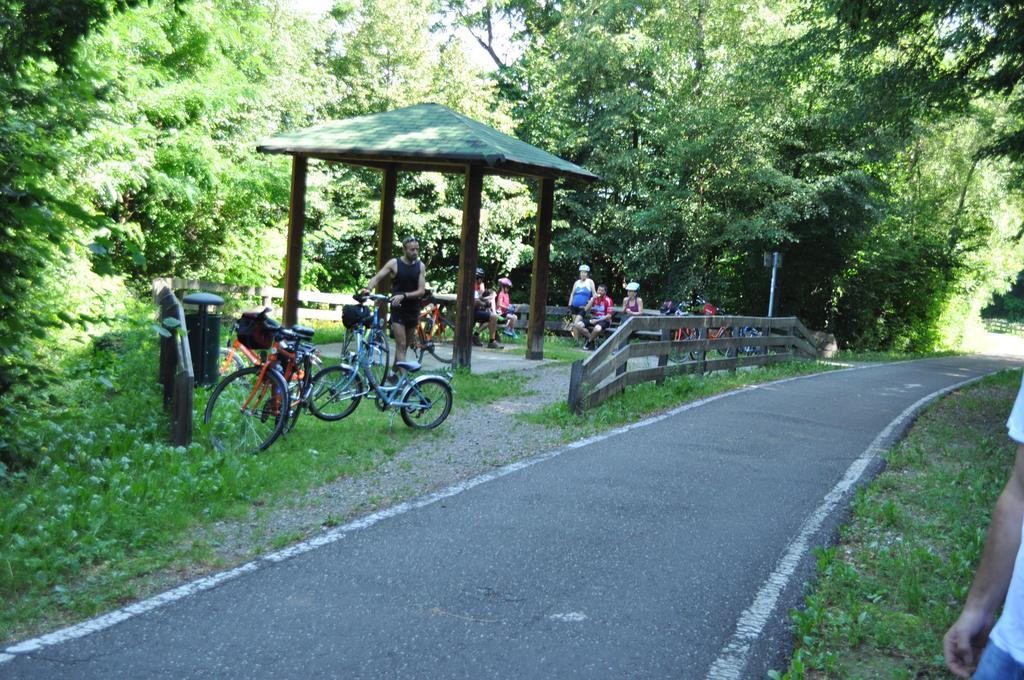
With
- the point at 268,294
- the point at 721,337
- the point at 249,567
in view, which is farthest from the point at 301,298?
the point at 249,567

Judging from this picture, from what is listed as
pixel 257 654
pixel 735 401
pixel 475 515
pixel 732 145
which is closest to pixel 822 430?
pixel 735 401

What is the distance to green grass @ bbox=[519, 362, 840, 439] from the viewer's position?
10453 mm

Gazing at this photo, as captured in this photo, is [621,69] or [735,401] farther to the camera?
[621,69]

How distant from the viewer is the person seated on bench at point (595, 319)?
21516 mm

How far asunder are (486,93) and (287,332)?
Answer: 23514 mm

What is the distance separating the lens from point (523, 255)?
3098 cm

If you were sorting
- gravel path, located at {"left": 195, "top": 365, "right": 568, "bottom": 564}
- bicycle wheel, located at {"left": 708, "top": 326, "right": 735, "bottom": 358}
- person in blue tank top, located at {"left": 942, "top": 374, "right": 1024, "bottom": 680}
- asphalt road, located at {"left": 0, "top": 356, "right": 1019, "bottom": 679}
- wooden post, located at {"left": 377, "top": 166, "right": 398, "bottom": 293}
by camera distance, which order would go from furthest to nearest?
1. bicycle wheel, located at {"left": 708, "top": 326, "right": 735, "bottom": 358}
2. wooden post, located at {"left": 377, "top": 166, "right": 398, "bottom": 293}
3. gravel path, located at {"left": 195, "top": 365, "right": 568, "bottom": 564}
4. asphalt road, located at {"left": 0, "top": 356, "right": 1019, "bottom": 679}
5. person in blue tank top, located at {"left": 942, "top": 374, "right": 1024, "bottom": 680}

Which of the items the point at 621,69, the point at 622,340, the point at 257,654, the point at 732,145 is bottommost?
the point at 257,654

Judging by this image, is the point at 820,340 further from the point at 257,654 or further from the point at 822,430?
the point at 257,654

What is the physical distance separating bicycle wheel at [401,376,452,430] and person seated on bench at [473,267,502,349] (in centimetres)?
789

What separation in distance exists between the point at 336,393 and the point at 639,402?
452 centimetres

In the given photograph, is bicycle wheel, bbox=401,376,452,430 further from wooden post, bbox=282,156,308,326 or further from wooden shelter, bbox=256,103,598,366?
wooden post, bbox=282,156,308,326

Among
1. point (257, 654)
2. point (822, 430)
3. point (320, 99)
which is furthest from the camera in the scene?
point (320, 99)

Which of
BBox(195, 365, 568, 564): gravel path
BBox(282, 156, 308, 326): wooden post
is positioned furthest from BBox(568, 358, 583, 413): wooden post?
BBox(282, 156, 308, 326): wooden post
